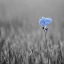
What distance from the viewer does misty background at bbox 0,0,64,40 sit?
14.1 ft

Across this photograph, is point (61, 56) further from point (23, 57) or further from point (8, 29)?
point (8, 29)

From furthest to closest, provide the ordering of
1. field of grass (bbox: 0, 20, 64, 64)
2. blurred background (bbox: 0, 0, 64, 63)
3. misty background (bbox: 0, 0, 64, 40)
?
misty background (bbox: 0, 0, 64, 40)
blurred background (bbox: 0, 0, 64, 63)
field of grass (bbox: 0, 20, 64, 64)

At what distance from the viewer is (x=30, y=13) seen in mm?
4992

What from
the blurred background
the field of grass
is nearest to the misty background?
the blurred background

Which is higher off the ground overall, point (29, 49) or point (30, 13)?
point (30, 13)

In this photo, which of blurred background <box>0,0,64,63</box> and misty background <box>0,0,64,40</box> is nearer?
blurred background <box>0,0,64,63</box>

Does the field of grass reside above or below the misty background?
below

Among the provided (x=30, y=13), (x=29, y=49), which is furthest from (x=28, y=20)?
(x=29, y=49)

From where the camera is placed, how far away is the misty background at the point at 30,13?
4293 mm

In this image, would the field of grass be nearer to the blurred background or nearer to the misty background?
the blurred background

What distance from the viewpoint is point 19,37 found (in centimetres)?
379

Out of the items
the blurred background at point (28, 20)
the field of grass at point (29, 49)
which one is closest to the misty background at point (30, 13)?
the blurred background at point (28, 20)

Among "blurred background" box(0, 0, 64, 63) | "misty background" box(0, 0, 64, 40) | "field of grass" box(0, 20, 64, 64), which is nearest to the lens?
"field of grass" box(0, 20, 64, 64)

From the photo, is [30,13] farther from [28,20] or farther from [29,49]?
[29,49]
